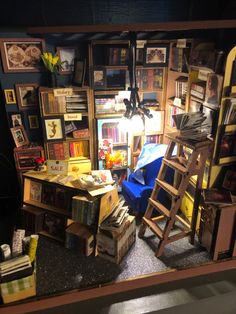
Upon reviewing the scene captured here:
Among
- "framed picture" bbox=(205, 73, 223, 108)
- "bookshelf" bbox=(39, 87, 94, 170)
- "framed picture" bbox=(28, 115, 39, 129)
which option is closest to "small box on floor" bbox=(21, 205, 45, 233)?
"bookshelf" bbox=(39, 87, 94, 170)

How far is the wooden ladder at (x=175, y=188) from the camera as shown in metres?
2.47

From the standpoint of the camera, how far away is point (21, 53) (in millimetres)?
2928


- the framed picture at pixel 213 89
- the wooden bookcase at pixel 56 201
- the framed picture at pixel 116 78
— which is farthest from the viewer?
the framed picture at pixel 116 78

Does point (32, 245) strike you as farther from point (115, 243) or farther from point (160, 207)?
point (160, 207)

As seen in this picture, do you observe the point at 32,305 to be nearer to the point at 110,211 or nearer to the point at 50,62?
the point at 110,211

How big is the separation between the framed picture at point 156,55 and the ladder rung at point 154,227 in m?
1.78

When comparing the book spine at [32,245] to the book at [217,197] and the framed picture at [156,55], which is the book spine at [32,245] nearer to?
the book at [217,197]

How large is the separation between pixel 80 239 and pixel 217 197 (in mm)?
1392

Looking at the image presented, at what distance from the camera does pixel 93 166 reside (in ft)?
11.7

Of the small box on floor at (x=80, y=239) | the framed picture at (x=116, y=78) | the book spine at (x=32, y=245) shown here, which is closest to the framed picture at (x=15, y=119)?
the framed picture at (x=116, y=78)

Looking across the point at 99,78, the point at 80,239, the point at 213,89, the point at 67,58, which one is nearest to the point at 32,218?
the point at 80,239

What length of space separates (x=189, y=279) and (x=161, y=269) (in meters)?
0.27

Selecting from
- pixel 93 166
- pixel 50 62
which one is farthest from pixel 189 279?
pixel 50 62

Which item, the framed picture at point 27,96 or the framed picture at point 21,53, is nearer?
the framed picture at point 21,53
